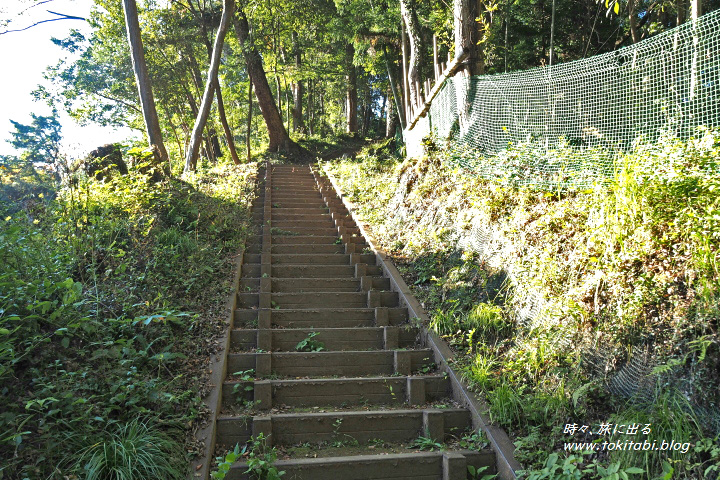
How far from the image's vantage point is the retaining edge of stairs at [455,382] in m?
3.59

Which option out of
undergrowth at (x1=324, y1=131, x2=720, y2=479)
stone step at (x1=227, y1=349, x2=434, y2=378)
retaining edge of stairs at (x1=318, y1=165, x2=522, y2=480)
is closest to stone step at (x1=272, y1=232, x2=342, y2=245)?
retaining edge of stairs at (x1=318, y1=165, x2=522, y2=480)

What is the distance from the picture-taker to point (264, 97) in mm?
19766

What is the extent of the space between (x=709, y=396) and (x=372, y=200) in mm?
7839

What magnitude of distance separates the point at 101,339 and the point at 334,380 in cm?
217

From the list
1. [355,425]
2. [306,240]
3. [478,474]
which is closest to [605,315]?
[478,474]

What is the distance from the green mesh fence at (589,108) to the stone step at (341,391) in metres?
2.72

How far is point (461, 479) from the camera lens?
3.64 metres

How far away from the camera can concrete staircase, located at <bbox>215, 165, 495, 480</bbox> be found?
379cm

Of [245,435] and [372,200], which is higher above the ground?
[372,200]

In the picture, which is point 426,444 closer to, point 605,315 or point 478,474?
point 478,474

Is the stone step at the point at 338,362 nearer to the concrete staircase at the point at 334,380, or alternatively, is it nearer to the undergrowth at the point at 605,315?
the concrete staircase at the point at 334,380

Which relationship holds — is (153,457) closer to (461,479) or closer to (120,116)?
(461,479)

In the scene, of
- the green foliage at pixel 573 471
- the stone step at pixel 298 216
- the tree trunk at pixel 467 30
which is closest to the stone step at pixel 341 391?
the green foliage at pixel 573 471

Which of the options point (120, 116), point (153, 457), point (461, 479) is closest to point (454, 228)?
point (461, 479)
